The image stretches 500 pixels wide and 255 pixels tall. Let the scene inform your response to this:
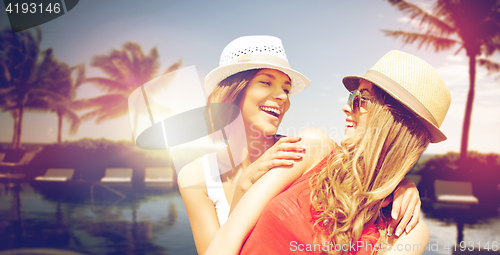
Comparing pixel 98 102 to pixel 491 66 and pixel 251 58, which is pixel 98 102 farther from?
pixel 491 66

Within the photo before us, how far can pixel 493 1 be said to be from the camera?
58.7ft

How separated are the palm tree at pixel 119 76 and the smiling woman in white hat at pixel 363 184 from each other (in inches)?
1393

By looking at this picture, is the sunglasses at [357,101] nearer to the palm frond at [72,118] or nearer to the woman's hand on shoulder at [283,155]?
the woman's hand on shoulder at [283,155]

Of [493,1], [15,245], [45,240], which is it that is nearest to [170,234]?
[45,240]

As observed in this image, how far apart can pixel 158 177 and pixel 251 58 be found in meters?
24.4

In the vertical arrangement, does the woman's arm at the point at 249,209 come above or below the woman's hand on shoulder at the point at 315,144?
below

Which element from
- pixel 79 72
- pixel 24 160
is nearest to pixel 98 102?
pixel 79 72

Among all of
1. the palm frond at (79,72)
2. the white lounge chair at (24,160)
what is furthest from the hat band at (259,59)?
the palm frond at (79,72)

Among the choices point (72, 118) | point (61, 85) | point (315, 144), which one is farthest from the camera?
point (61, 85)

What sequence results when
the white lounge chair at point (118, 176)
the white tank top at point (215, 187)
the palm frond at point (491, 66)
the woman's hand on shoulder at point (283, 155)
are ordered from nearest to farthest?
the woman's hand on shoulder at point (283, 155)
the white tank top at point (215, 187)
the palm frond at point (491, 66)
the white lounge chair at point (118, 176)

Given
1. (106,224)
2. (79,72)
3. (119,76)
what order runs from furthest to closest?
(119,76)
(79,72)
(106,224)

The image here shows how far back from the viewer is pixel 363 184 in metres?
1.46

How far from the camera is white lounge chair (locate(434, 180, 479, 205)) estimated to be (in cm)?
1753

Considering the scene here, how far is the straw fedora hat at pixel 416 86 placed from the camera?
4.67 ft
